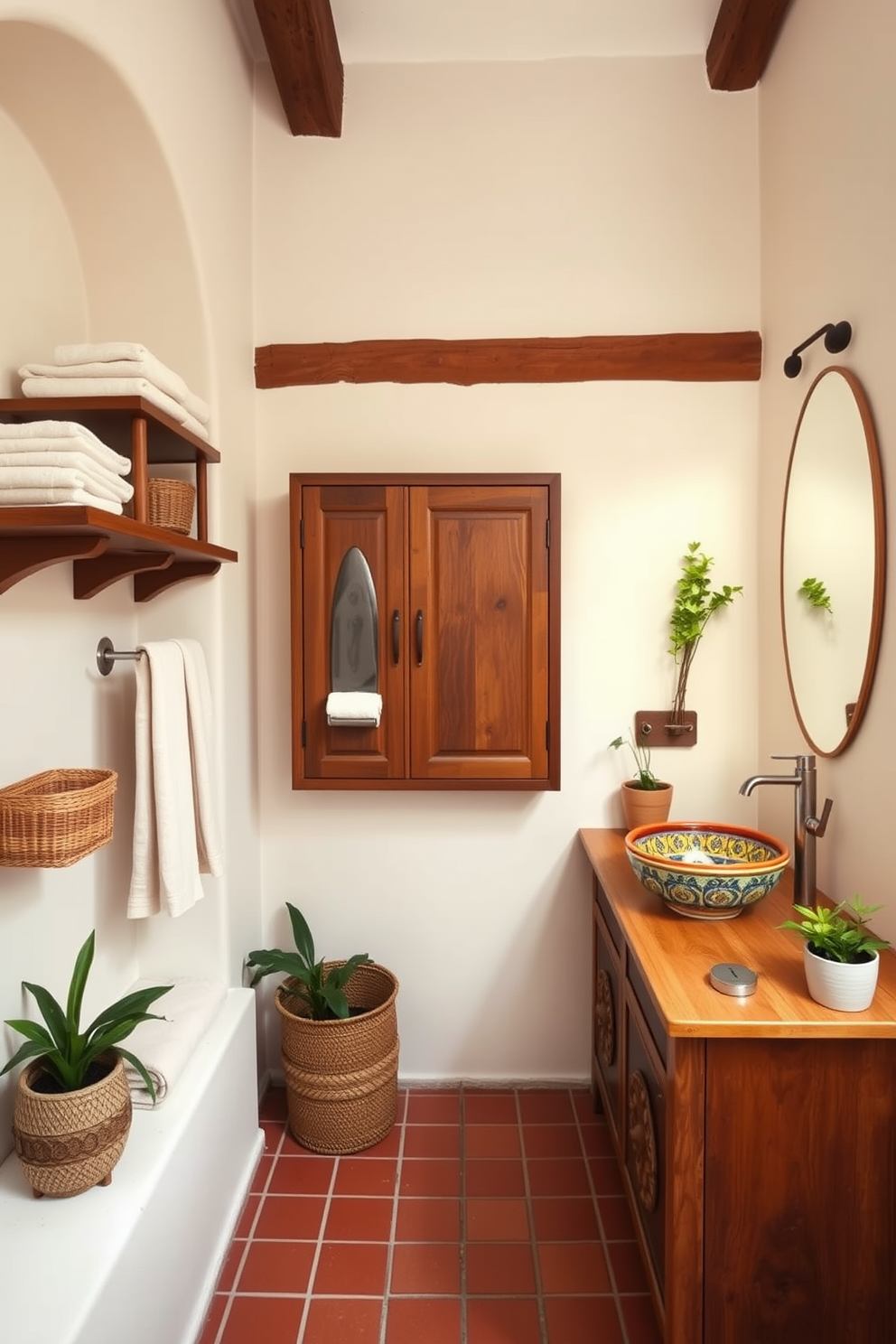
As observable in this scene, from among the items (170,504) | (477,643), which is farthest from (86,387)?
(477,643)

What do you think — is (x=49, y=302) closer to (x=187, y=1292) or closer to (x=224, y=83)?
(x=224, y=83)

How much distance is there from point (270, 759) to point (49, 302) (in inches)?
50.8

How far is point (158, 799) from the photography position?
169cm

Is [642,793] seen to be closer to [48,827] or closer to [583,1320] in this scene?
[583,1320]

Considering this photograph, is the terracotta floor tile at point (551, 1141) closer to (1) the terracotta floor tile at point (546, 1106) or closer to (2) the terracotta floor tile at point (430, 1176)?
(1) the terracotta floor tile at point (546, 1106)

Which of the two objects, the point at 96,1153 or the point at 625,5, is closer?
the point at 96,1153

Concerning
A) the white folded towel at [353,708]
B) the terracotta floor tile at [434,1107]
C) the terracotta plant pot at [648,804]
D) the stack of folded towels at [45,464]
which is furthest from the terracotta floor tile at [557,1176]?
the stack of folded towels at [45,464]

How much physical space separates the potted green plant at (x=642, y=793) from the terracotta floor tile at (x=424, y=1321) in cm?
118

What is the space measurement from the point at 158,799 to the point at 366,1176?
3.68 feet

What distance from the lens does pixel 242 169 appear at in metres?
2.25

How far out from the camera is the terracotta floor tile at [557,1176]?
1.97 m

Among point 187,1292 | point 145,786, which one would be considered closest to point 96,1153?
point 187,1292

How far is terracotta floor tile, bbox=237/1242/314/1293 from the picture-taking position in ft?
5.53

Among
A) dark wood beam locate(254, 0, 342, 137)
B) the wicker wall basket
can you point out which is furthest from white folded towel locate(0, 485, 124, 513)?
dark wood beam locate(254, 0, 342, 137)
